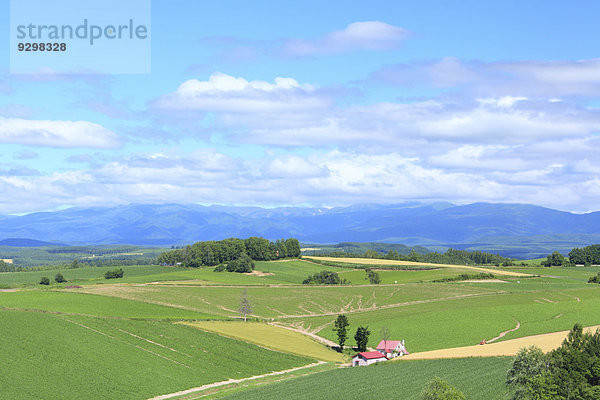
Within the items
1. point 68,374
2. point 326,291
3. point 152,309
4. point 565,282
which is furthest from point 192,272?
point 68,374

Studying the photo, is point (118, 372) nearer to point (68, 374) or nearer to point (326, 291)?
point (68, 374)

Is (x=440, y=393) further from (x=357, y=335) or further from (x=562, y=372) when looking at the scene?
(x=357, y=335)

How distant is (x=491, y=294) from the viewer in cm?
13550

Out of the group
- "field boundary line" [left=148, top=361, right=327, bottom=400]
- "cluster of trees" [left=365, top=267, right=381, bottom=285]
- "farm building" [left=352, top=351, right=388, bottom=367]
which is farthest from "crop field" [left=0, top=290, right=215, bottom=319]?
"cluster of trees" [left=365, top=267, right=381, bottom=285]

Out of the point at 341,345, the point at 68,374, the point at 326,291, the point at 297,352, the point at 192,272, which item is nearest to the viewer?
the point at 68,374

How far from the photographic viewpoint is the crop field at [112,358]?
59.4m

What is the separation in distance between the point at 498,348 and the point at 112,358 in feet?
163

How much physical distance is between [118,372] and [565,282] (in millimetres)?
127733

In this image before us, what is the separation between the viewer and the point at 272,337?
3735 inches

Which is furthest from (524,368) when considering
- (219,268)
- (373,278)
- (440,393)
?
(219,268)

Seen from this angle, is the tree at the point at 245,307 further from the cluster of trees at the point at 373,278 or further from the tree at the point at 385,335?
the cluster of trees at the point at 373,278

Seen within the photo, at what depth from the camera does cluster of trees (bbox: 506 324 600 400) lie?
48.0m

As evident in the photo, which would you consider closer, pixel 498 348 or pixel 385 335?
pixel 498 348

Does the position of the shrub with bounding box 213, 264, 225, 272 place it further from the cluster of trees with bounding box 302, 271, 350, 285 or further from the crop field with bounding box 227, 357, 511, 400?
the crop field with bounding box 227, 357, 511, 400
